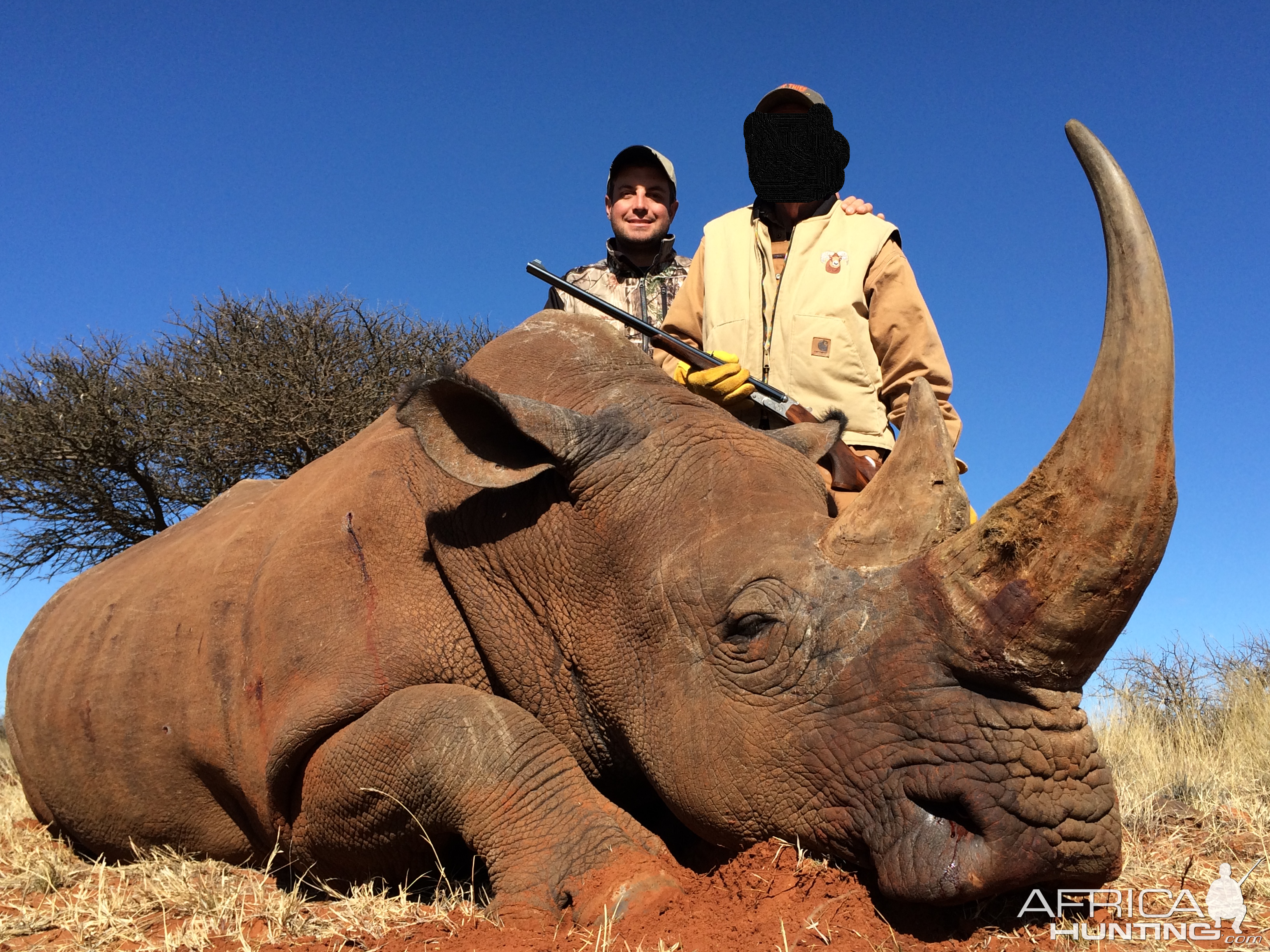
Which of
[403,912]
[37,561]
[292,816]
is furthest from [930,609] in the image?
[37,561]

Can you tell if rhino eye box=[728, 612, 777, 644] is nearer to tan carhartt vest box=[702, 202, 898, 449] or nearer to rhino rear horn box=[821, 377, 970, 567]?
rhino rear horn box=[821, 377, 970, 567]

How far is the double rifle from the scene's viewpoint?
516 centimetres

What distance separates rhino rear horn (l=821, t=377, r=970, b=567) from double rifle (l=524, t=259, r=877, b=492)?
4.61 ft

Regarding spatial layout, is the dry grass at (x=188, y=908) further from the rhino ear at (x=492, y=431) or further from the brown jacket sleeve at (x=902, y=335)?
the brown jacket sleeve at (x=902, y=335)

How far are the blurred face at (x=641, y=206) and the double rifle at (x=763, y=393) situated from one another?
146 cm

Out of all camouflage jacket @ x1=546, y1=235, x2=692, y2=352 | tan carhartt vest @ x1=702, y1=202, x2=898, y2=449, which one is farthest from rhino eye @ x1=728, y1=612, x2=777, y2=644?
camouflage jacket @ x1=546, y1=235, x2=692, y2=352

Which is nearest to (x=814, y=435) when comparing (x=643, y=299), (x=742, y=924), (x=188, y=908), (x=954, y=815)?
(x=954, y=815)

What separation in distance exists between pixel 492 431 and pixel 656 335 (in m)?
1.99

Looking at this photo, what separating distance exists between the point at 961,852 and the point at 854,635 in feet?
2.11

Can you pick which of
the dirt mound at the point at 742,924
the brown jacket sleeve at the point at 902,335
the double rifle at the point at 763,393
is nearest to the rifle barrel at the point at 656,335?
the double rifle at the point at 763,393

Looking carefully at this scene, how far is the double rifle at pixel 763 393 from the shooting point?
516cm

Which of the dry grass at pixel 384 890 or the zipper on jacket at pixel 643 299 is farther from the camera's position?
the zipper on jacket at pixel 643 299

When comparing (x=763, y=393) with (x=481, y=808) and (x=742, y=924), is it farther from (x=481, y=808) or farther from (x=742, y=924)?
(x=742, y=924)

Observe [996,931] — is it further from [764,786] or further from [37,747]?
[37,747]
